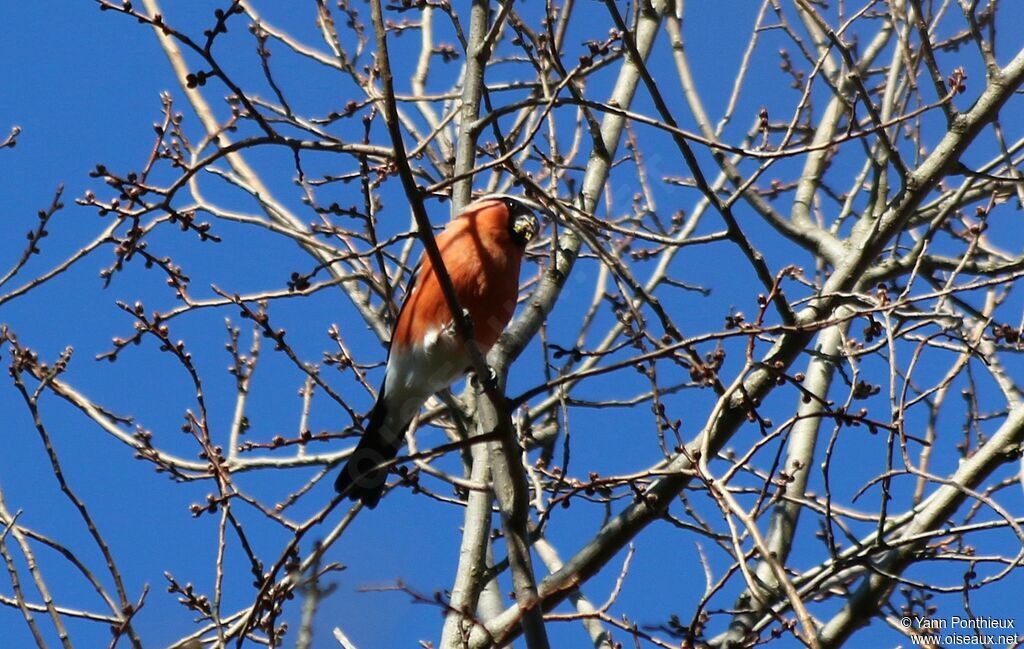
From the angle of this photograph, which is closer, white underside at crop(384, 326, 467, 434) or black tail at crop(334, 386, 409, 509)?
black tail at crop(334, 386, 409, 509)

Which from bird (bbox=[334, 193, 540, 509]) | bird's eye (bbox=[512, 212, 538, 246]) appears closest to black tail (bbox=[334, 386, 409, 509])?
bird (bbox=[334, 193, 540, 509])

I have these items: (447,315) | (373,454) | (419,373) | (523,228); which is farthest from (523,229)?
(373,454)

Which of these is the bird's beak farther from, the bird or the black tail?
the black tail

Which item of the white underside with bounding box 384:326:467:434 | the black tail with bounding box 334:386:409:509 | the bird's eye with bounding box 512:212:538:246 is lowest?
the black tail with bounding box 334:386:409:509

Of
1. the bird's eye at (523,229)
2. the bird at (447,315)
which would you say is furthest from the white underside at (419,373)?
the bird's eye at (523,229)

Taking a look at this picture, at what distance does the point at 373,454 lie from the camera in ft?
13.2

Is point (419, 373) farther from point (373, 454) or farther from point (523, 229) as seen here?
point (523, 229)

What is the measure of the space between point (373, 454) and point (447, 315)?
0.57 metres

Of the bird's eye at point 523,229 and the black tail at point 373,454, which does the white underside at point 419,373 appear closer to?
the black tail at point 373,454

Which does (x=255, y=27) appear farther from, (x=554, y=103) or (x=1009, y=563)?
(x=1009, y=563)

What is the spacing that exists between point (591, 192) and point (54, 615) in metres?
2.64

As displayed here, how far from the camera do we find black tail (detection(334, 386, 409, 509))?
3.85 m

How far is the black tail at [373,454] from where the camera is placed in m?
3.85

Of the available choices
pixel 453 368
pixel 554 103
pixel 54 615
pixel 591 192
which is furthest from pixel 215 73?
pixel 591 192
